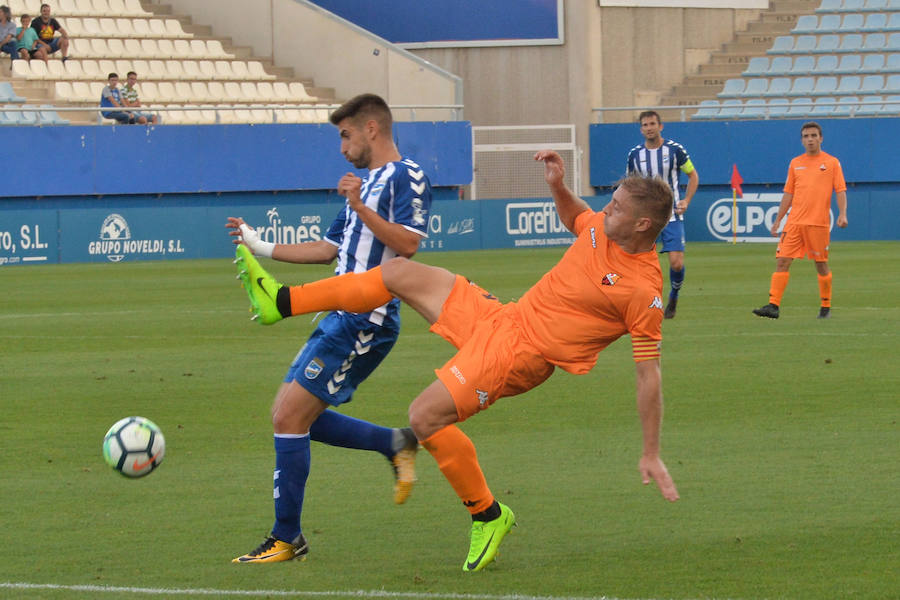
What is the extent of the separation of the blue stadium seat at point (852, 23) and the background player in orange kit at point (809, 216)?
2340 cm

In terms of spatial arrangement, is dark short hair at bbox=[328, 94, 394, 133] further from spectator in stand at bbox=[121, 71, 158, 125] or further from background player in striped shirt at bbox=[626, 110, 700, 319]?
spectator in stand at bbox=[121, 71, 158, 125]

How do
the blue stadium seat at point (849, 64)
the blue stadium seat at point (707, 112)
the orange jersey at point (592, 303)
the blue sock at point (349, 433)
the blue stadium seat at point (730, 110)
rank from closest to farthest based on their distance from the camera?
the orange jersey at point (592, 303)
the blue sock at point (349, 433)
the blue stadium seat at point (730, 110)
the blue stadium seat at point (707, 112)
the blue stadium seat at point (849, 64)

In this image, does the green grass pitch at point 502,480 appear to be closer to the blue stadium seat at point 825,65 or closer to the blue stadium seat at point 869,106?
the blue stadium seat at point 869,106

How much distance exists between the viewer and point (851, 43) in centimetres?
3675

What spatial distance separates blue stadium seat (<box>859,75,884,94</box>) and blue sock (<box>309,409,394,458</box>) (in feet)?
101

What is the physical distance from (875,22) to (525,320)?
34571mm

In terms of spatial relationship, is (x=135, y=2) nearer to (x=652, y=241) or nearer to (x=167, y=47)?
(x=167, y=47)

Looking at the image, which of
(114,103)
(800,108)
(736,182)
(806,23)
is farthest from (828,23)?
(114,103)

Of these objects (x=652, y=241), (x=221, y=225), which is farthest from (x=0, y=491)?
(x=221, y=225)

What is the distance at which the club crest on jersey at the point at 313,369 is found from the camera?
5.52m

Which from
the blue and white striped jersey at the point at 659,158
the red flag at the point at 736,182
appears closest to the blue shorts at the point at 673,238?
the blue and white striped jersey at the point at 659,158

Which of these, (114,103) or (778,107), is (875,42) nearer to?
(778,107)

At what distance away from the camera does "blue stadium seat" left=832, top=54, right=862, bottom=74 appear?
35.9m

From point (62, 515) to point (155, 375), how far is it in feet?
15.8
